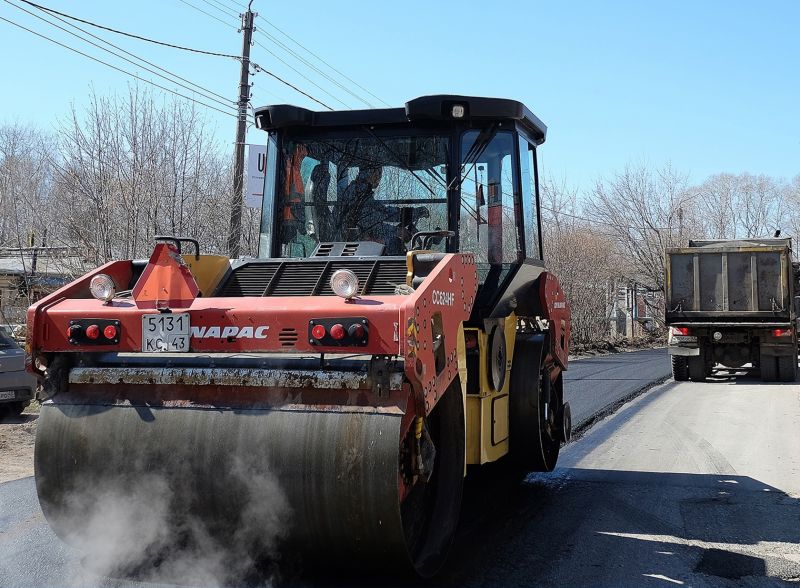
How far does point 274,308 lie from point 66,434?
116 cm

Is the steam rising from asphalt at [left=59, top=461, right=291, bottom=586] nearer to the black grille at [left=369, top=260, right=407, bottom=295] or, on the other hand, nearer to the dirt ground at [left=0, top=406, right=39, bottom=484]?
the black grille at [left=369, top=260, right=407, bottom=295]

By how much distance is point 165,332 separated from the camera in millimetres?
4273

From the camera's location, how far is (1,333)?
37.2ft

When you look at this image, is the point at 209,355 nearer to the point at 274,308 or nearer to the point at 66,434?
the point at 274,308

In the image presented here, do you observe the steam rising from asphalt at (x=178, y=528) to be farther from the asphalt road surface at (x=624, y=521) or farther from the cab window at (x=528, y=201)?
the cab window at (x=528, y=201)

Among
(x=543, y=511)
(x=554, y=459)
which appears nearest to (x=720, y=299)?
(x=554, y=459)

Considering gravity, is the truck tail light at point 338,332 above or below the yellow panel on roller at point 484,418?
above

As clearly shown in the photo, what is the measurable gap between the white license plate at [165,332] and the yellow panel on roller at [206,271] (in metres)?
0.91

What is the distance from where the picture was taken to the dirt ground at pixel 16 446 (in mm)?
7336

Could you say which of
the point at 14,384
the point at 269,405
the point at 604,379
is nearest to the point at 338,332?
the point at 269,405

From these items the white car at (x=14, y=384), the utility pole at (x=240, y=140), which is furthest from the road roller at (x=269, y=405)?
the utility pole at (x=240, y=140)

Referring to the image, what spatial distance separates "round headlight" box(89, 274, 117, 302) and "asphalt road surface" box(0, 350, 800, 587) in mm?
1391

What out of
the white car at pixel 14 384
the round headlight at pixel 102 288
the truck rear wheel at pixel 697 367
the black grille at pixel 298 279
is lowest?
the white car at pixel 14 384

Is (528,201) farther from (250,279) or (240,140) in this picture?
(240,140)
